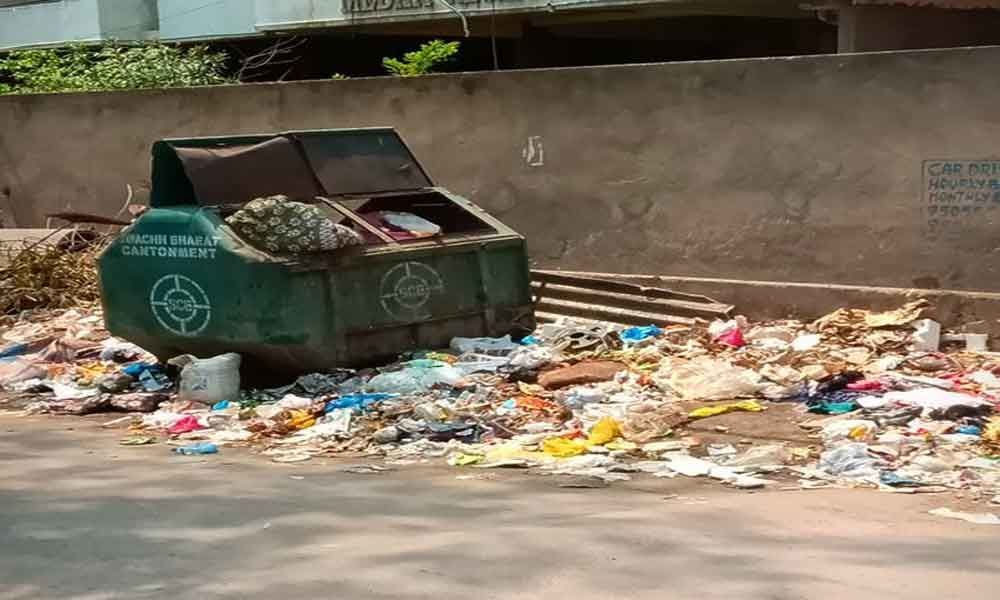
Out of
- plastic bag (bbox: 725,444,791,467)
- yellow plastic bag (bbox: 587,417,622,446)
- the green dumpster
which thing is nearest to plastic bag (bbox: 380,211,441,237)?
the green dumpster

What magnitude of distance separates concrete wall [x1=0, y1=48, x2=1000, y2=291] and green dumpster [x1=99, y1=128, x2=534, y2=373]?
1.24 meters

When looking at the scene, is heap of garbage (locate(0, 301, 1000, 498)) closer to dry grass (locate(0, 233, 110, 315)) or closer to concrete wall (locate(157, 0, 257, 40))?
dry grass (locate(0, 233, 110, 315))

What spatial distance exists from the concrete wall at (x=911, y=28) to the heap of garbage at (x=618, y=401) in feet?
11.2

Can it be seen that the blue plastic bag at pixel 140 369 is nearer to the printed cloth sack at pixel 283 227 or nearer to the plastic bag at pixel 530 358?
the printed cloth sack at pixel 283 227

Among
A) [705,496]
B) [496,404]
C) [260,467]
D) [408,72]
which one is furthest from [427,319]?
[408,72]

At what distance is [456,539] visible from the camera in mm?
4402

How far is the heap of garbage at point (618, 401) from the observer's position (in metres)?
5.64

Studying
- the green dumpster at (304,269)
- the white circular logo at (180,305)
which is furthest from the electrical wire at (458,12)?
the white circular logo at (180,305)

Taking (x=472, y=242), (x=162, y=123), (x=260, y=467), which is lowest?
(x=260, y=467)

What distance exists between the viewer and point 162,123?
11719 millimetres

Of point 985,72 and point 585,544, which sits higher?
point 985,72

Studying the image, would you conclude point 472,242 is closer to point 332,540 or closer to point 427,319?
point 427,319

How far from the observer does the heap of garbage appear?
5.64 m

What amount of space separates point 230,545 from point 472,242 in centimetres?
399
